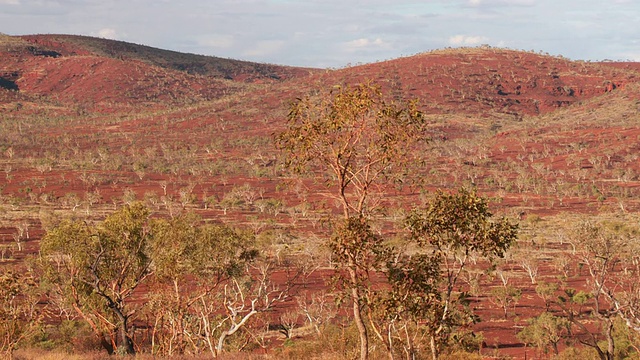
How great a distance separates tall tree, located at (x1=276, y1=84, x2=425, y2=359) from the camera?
50.3 ft

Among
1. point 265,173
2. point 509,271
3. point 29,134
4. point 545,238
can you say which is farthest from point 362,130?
point 29,134

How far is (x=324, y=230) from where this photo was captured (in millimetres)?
81125

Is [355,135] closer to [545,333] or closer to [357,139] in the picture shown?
[357,139]

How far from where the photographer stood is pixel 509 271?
6384 cm

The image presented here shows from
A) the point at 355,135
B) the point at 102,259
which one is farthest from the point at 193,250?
the point at 355,135

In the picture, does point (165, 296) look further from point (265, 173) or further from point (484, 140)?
point (484, 140)

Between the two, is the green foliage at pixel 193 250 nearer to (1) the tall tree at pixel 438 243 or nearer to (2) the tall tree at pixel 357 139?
(2) the tall tree at pixel 357 139

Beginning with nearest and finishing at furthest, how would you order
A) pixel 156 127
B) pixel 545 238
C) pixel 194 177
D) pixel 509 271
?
1. pixel 509 271
2. pixel 545 238
3. pixel 194 177
4. pixel 156 127

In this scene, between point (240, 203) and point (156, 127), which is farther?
point (156, 127)

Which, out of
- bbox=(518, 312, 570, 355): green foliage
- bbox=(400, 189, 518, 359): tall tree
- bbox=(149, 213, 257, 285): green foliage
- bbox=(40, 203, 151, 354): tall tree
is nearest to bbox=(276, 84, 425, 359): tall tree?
bbox=(400, 189, 518, 359): tall tree

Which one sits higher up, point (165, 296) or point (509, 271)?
point (165, 296)

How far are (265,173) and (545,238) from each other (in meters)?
64.7

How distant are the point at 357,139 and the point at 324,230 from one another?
6599cm

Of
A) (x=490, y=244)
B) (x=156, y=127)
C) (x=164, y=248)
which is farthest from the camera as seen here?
(x=156, y=127)
